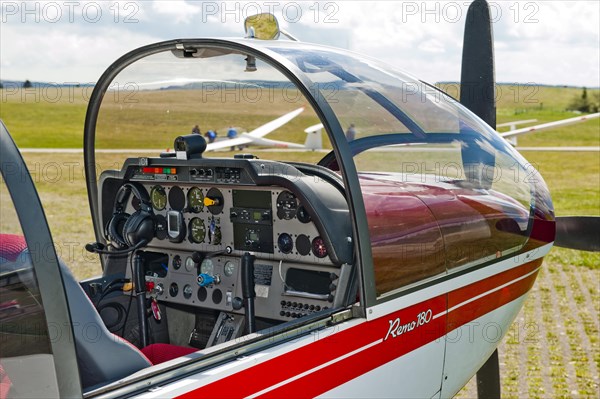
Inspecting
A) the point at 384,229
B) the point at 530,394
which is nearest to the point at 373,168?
the point at 384,229

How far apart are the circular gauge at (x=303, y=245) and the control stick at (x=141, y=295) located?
3.03 ft

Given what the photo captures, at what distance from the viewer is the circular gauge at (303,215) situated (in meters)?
2.93

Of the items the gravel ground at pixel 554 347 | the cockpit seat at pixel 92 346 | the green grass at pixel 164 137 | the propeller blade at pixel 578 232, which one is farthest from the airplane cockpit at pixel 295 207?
the gravel ground at pixel 554 347

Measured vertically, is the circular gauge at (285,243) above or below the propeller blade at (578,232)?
above

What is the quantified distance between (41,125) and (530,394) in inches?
1315

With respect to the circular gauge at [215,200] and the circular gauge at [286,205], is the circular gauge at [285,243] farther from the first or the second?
the circular gauge at [215,200]

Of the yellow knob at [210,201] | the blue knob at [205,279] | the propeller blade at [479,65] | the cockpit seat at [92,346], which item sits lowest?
the blue knob at [205,279]

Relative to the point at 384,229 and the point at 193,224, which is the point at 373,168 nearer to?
the point at 384,229

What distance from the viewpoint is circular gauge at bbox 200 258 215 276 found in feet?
11.1

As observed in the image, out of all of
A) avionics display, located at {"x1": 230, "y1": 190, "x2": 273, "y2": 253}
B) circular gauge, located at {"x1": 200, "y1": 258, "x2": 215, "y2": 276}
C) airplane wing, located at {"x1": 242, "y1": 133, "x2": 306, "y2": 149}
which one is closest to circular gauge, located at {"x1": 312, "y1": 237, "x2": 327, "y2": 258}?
avionics display, located at {"x1": 230, "y1": 190, "x2": 273, "y2": 253}

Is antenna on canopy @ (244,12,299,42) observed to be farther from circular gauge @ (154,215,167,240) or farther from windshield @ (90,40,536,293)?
circular gauge @ (154,215,167,240)

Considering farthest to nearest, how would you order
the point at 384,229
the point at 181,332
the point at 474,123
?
the point at 181,332 < the point at 474,123 < the point at 384,229

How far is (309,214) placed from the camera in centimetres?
277

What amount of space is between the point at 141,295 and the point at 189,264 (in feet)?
0.94
